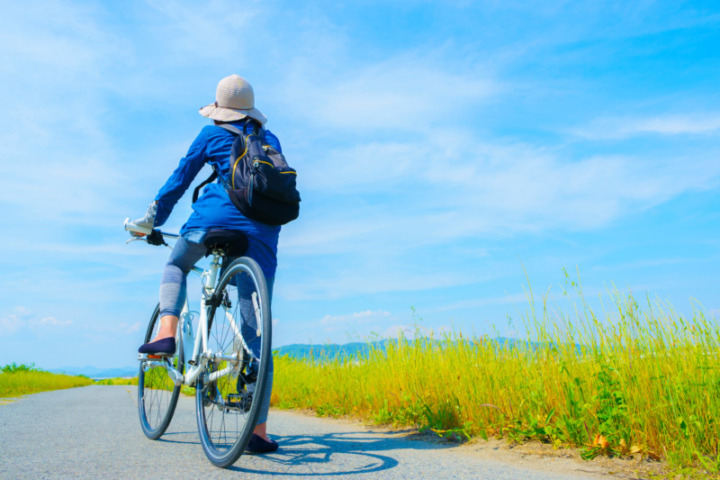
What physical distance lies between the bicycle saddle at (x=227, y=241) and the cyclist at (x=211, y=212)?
0.04 metres

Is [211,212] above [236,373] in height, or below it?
above

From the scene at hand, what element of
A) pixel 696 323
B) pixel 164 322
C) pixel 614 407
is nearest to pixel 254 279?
pixel 164 322

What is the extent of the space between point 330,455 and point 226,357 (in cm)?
92

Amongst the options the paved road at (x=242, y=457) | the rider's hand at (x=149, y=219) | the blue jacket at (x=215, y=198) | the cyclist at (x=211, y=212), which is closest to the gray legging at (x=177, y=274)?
the cyclist at (x=211, y=212)

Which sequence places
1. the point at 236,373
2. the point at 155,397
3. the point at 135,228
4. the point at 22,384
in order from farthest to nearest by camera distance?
the point at 22,384 < the point at 155,397 < the point at 135,228 < the point at 236,373

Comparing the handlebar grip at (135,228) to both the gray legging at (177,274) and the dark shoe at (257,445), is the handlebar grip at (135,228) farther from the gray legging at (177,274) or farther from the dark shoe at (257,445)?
the dark shoe at (257,445)

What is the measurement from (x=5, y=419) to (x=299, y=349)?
3.89 meters

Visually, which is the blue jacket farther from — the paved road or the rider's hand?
the paved road

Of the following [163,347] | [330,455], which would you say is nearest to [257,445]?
[330,455]

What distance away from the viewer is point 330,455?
3229 millimetres

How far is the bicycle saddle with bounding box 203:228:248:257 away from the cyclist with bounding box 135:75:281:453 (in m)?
0.04

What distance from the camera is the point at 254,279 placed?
287 centimetres

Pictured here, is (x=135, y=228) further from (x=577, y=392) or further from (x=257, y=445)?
(x=577, y=392)

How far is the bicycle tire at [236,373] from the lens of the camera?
8.80 ft
